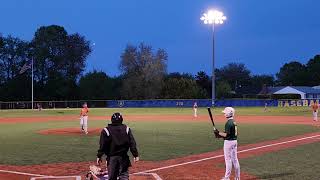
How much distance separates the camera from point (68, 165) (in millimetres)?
16359

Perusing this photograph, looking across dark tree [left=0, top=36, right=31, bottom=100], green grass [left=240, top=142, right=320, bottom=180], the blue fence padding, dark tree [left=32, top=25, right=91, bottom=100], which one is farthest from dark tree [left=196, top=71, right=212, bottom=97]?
green grass [left=240, top=142, right=320, bottom=180]

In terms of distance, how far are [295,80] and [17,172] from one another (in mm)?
166793

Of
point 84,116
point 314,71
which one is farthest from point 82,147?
point 314,71

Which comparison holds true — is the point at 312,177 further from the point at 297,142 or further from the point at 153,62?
the point at 153,62

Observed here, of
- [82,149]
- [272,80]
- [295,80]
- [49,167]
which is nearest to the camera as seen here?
[49,167]

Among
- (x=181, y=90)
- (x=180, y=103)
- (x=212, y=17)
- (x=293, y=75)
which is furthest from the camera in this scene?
(x=293, y=75)

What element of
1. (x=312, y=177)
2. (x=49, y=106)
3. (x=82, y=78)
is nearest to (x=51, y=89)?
(x=82, y=78)

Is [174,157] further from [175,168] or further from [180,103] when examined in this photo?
[180,103]

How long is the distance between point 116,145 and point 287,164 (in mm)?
8435

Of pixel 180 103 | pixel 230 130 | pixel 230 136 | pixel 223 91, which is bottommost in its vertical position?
pixel 230 136

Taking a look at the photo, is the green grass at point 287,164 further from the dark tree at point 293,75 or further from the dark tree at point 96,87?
the dark tree at point 293,75

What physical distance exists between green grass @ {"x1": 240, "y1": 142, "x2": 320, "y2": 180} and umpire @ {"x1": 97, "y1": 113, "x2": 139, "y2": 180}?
17.6 feet

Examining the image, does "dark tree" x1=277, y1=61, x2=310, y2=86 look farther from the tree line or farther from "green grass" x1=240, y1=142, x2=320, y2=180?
"green grass" x1=240, y1=142, x2=320, y2=180

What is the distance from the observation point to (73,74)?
117625 millimetres
